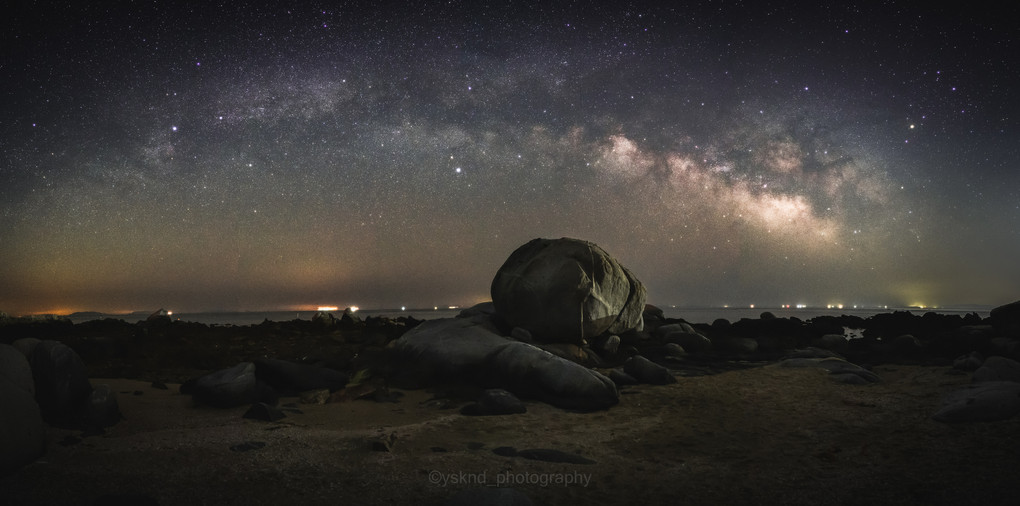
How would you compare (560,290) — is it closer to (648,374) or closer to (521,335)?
(521,335)

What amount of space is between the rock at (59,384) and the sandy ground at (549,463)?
0.42 meters

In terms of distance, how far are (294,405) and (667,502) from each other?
5638mm

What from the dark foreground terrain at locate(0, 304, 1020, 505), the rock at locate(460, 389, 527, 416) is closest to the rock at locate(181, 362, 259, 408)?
the dark foreground terrain at locate(0, 304, 1020, 505)

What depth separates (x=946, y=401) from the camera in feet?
20.3

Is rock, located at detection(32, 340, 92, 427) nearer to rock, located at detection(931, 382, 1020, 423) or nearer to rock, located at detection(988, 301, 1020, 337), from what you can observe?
rock, located at detection(931, 382, 1020, 423)

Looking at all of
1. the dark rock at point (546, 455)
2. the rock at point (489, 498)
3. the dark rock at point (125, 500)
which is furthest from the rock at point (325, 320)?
the rock at point (489, 498)

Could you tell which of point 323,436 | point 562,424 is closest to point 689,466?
point 562,424

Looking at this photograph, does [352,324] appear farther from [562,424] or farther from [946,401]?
[946,401]

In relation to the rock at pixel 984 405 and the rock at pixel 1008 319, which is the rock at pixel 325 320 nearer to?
the rock at pixel 984 405

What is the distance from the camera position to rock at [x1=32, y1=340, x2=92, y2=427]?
5277 millimetres

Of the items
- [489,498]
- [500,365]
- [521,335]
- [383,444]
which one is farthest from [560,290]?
[489,498]

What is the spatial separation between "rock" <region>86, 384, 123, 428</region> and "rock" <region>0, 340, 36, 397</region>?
797 millimetres

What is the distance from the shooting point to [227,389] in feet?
22.5

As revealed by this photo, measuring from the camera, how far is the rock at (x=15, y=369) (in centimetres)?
453
